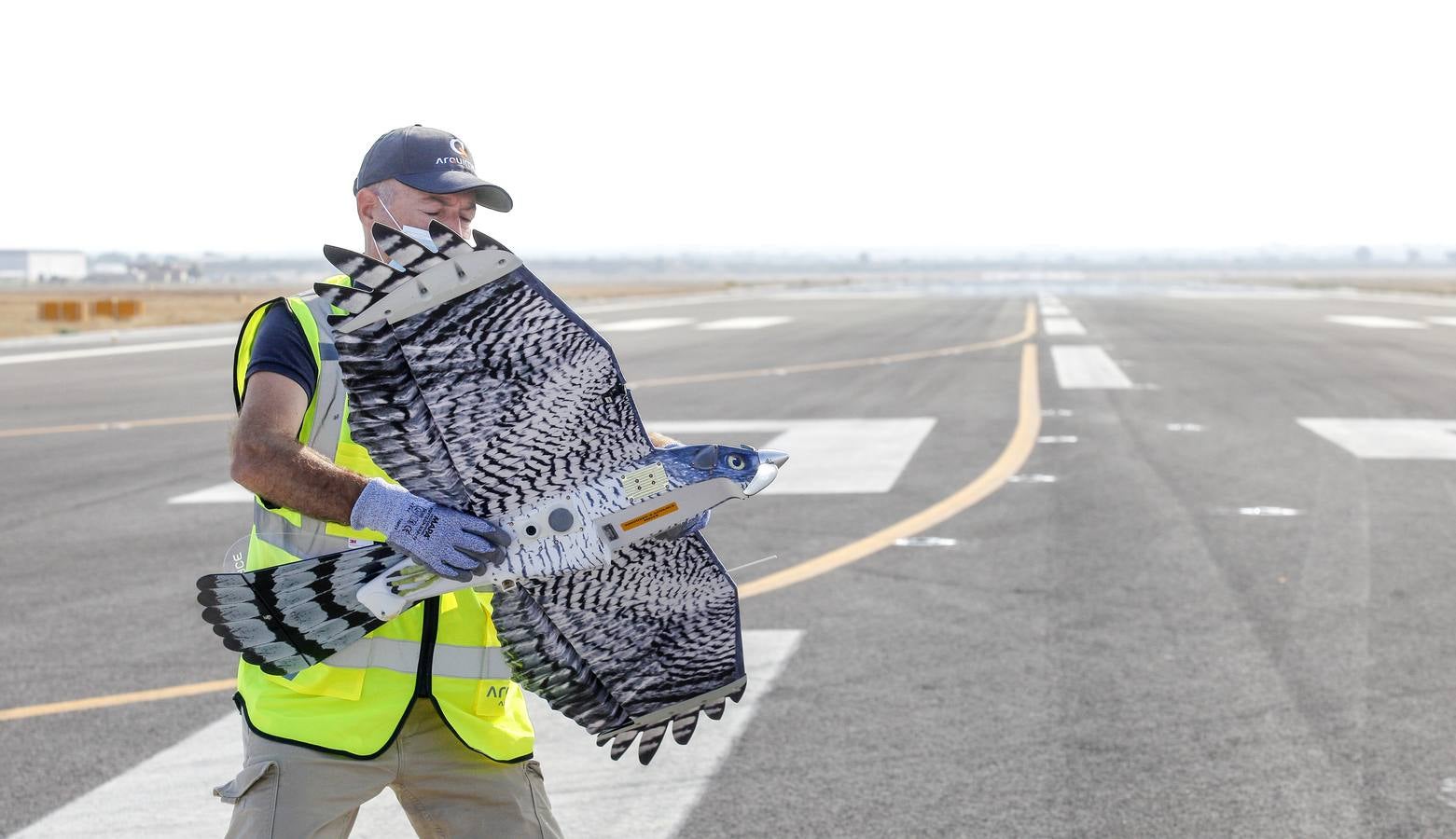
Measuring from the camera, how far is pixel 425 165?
2.76 m

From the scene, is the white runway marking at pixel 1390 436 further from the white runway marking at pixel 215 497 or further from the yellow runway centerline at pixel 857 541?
the white runway marking at pixel 215 497

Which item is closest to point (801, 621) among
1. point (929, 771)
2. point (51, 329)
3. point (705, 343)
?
point (929, 771)

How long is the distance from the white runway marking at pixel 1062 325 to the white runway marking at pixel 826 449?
18.5 meters

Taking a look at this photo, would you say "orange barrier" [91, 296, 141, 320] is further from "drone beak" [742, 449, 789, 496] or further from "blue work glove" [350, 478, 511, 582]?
"drone beak" [742, 449, 789, 496]

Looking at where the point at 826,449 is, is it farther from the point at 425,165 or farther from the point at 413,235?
the point at 413,235

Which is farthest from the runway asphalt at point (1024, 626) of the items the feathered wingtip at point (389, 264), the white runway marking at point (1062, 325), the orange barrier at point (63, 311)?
the orange barrier at point (63, 311)

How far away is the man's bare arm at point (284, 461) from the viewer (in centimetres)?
254

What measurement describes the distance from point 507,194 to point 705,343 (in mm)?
26671

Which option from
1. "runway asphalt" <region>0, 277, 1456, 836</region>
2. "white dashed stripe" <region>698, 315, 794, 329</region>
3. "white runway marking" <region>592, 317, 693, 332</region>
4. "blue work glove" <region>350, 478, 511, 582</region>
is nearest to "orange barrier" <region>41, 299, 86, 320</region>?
"white runway marking" <region>592, 317, 693, 332</region>

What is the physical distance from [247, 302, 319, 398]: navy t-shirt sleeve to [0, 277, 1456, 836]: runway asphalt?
2248mm

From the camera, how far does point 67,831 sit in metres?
4.46

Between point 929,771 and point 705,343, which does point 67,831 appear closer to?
point 929,771

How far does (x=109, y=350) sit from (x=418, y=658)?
96.0ft

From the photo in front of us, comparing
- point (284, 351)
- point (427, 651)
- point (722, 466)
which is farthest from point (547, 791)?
point (722, 466)
